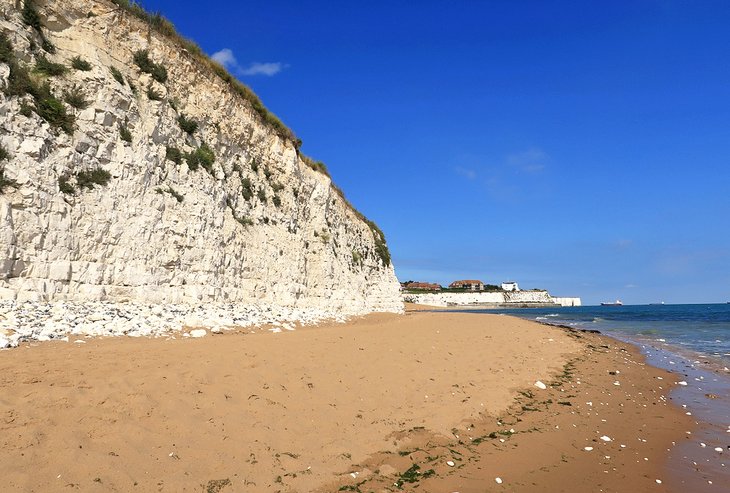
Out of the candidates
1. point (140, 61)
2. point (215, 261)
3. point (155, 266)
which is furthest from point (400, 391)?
point (140, 61)

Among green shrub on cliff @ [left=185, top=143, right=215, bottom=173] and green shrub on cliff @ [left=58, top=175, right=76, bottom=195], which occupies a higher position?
green shrub on cliff @ [left=185, top=143, right=215, bottom=173]

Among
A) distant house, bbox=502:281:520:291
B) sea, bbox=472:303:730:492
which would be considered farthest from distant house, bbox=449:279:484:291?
sea, bbox=472:303:730:492

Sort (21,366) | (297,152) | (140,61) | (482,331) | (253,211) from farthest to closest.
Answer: (297,152)
(253,211)
(482,331)
(140,61)
(21,366)

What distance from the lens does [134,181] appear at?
12.9 metres

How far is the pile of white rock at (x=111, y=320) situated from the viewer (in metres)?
7.51

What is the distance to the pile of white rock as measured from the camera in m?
7.51

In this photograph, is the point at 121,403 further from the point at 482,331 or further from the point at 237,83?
the point at 237,83

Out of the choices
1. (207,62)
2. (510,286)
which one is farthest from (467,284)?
(207,62)

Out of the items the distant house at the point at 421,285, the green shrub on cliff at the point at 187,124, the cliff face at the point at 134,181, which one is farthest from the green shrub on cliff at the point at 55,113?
the distant house at the point at 421,285

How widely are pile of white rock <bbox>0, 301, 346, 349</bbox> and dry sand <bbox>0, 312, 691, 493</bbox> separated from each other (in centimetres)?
70

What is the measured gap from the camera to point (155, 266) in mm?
12773

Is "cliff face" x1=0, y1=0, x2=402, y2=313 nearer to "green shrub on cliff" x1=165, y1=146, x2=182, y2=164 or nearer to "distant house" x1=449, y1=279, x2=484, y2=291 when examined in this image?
"green shrub on cliff" x1=165, y1=146, x2=182, y2=164

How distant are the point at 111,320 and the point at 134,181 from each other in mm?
5453

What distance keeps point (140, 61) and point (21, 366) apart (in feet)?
43.1
